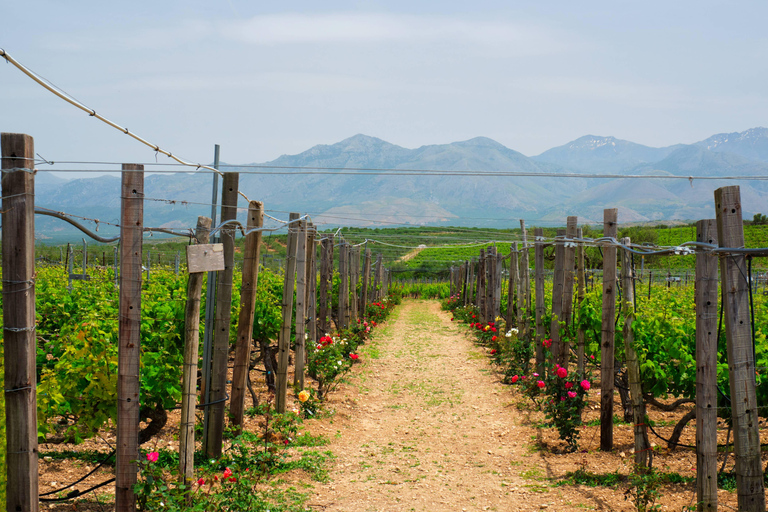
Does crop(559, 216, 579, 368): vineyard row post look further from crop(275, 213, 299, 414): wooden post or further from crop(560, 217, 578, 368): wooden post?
crop(275, 213, 299, 414): wooden post

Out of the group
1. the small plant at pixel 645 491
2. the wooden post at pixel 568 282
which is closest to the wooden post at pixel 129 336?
the small plant at pixel 645 491

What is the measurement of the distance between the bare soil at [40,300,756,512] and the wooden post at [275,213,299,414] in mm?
466

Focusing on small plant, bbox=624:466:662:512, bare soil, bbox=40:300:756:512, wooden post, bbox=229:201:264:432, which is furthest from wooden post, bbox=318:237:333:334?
small plant, bbox=624:466:662:512

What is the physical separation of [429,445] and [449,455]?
39cm

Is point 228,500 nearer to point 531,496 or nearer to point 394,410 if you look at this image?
point 531,496

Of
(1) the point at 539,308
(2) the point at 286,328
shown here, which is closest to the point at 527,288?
(1) the point at 539,308

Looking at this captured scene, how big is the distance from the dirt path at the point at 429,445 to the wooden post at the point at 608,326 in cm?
77

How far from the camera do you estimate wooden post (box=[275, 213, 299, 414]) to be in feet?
22.8

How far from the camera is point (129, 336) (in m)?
3.65

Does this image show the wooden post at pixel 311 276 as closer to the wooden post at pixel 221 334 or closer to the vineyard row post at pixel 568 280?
the wooden post at pixel 221 334

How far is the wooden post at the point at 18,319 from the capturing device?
3.03 m

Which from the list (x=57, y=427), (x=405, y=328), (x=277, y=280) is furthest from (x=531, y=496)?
(x=405, y=328)

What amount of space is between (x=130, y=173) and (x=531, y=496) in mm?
3983

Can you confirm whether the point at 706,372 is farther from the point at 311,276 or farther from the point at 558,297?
the point at 311,276
